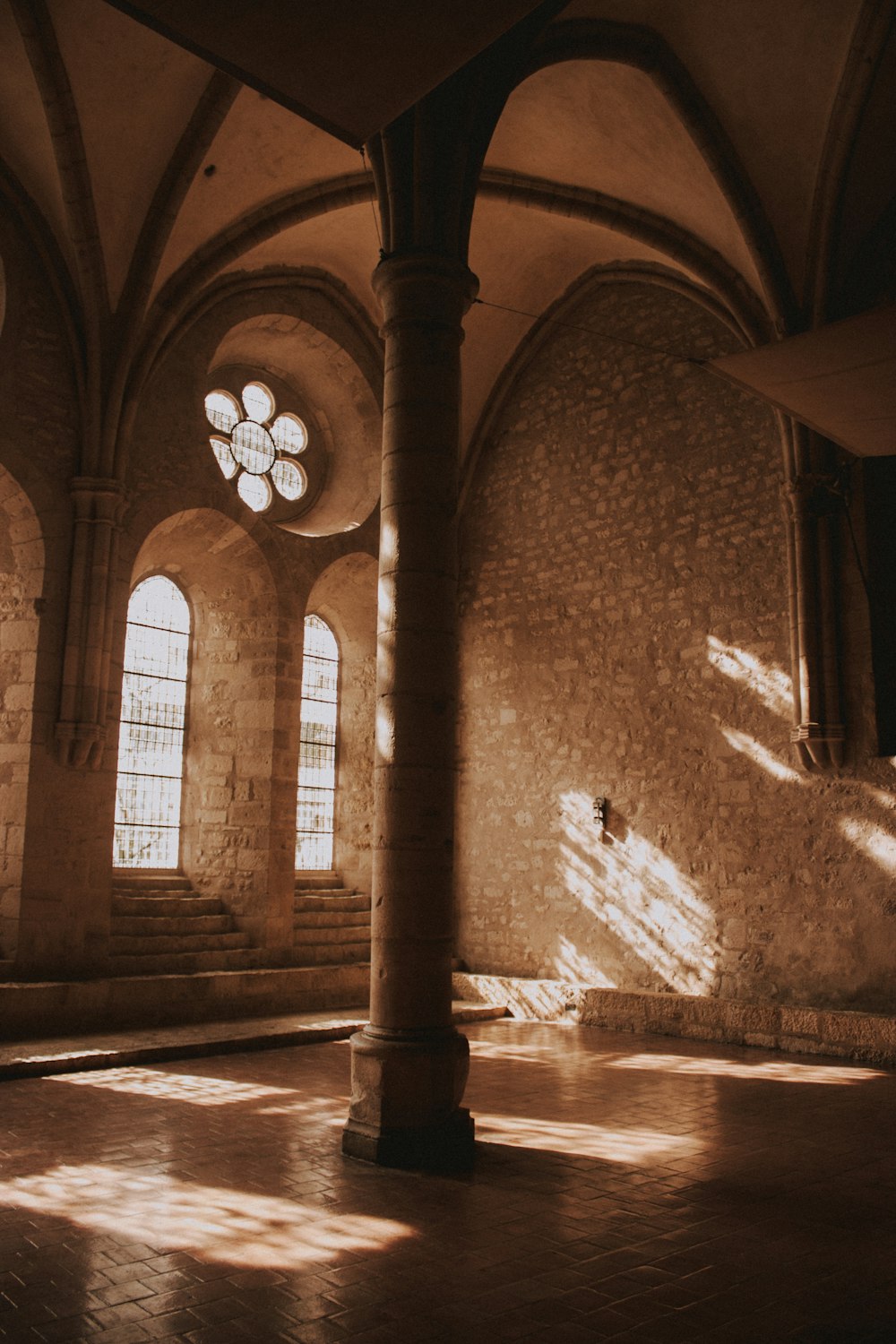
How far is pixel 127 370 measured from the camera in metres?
9.38

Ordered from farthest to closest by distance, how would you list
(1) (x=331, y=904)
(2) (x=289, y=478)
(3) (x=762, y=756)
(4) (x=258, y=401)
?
(2) (x=289, y=478) → (4) (x=258, y=401) → (1) (x=331, y=904) → (3) (x=762, y=756)

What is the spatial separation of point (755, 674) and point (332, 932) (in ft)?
15.6

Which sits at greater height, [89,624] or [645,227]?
[645,227]

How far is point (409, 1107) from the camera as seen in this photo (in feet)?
16.7

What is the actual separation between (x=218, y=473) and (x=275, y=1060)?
5.35 metres

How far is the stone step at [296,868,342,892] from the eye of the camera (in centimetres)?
1149

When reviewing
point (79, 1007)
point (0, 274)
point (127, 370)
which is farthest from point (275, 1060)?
point (0, 274)

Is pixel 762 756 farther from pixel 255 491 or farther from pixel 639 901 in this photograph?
pixel 255 491

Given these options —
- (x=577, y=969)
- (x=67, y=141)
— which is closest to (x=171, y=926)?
(x=577, y=969)

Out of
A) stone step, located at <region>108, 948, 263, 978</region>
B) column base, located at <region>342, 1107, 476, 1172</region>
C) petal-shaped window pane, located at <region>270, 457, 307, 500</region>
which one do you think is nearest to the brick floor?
column base, located at <region>342, 1107, 476, 1172</region>

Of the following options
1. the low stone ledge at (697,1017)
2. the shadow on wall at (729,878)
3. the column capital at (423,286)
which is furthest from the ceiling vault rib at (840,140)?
the low stone ledge at (697,1017)

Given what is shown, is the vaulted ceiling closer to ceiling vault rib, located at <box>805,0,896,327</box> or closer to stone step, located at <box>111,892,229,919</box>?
ceiling vault rib, located at <box>805,0,896,327</box>

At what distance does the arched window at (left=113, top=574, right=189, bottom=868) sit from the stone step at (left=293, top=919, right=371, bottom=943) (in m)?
1.39

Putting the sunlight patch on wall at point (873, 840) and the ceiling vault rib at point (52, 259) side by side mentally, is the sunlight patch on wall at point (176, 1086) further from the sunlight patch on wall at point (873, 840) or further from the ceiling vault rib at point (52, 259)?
the ceiling vault rib at point (52, 259)
